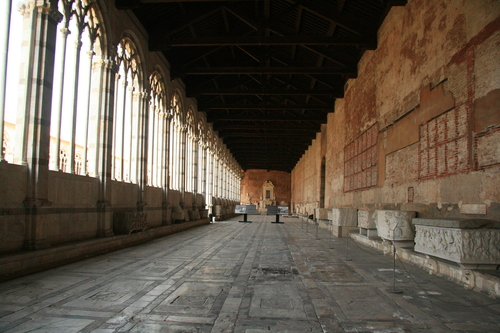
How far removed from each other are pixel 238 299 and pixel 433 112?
22.8 feet

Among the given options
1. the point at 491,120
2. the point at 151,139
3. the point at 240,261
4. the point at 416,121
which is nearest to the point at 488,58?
the point at 491,120

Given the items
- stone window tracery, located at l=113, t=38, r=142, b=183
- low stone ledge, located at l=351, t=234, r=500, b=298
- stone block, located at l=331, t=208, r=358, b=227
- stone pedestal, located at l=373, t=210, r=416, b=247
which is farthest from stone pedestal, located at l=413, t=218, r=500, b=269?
stone window tracery, located at l=113, t=38, r=142, b=183

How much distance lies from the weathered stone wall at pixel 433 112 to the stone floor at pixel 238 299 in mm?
2201

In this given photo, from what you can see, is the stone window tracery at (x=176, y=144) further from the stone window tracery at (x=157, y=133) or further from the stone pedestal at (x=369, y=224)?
the stone pedestal at (x=369, y=224)

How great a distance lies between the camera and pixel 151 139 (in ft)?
54.2

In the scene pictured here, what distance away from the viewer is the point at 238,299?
17.7ft

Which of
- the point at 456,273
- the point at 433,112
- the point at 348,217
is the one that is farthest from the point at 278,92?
the point at 456,273

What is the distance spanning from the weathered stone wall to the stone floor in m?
2.20

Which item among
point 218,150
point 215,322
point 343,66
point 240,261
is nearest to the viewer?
point 215,322

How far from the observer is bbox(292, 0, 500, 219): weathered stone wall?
6.89 meters

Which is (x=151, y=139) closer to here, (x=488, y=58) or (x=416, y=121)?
(x=416, y=121)

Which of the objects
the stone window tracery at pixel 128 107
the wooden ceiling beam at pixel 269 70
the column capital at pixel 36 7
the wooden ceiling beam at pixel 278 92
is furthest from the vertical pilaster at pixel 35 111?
the wooden ceiling beam at pixel 278 92

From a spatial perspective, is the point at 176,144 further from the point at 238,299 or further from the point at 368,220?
the point at 238,299

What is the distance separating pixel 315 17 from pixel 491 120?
9928mm
